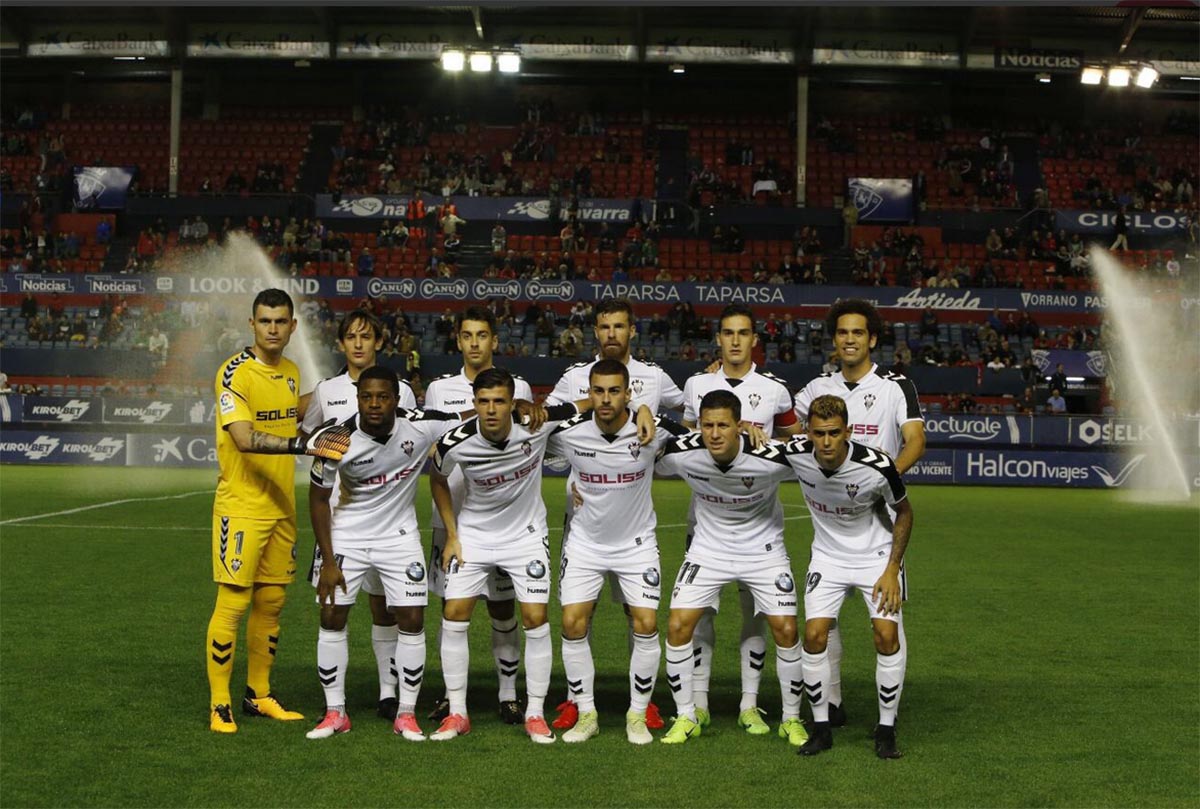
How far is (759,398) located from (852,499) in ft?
3.61

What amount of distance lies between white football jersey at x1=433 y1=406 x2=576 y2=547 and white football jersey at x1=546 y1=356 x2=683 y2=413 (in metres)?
0.74

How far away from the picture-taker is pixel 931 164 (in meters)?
43.0

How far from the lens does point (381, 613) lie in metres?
8.20

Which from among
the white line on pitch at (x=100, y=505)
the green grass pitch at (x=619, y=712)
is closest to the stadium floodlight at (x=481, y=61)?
the white line on pitch at (x=100, y=505)

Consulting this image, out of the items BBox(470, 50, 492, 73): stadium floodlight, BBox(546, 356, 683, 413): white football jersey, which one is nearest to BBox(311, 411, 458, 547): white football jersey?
BBox(546, 356, 683, 413): white football jersey

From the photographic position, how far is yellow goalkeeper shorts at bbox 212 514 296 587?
777 cm

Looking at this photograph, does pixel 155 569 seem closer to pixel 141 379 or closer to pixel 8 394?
pixel 8 394

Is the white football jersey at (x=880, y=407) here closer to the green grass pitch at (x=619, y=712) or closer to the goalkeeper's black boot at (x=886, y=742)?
the goalkeeper's black boot at (x=886, y=742)

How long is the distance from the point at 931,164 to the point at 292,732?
1526 inches

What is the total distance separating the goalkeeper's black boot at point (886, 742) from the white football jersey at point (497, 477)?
2261 mm

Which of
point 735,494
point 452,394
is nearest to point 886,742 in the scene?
point 735,494

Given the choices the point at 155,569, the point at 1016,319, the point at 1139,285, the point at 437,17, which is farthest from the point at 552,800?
the point at 437,17

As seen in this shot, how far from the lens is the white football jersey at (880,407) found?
8.02 m

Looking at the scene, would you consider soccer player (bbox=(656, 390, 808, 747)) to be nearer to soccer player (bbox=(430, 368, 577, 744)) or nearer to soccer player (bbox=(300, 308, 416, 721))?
soccer player (bbox=(430, 368, 577, 744))
